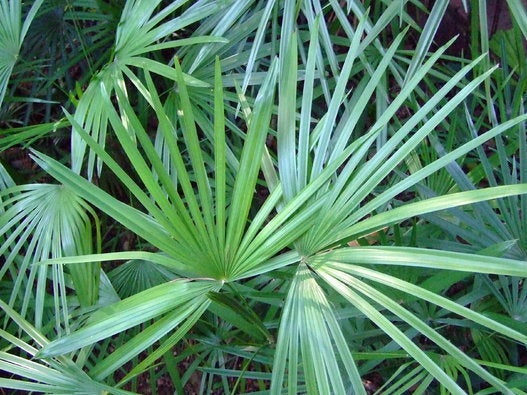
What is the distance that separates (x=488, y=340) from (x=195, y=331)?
2.07 feet

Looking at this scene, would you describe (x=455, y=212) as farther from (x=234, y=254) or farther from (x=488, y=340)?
(x=234, y=254)

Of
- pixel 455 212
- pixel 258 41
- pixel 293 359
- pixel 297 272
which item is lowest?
pixel 293 359

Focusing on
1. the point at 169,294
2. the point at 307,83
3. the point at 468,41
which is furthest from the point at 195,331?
the point at 468,41

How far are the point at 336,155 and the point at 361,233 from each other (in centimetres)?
12

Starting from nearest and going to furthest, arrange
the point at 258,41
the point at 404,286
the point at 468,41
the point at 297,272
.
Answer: the point at 404,286, the point at 297,272, the point at 258,41, the point at 468,41

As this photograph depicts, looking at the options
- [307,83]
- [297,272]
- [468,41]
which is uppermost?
[468,41]

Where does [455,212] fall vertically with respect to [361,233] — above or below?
above

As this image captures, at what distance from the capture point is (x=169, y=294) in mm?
730

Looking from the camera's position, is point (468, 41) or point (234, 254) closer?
point (234, 254)

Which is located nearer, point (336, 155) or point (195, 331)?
point (336, 155)

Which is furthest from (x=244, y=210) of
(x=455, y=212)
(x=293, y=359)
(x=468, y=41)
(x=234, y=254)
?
(x=468, y=41)

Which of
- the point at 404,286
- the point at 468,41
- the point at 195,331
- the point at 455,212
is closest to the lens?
the point at 404,286

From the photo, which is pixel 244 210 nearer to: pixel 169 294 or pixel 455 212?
pixel 169 294

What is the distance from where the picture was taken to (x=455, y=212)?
904 millimetres
